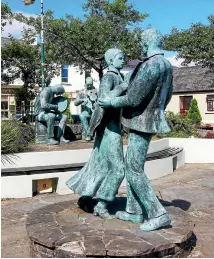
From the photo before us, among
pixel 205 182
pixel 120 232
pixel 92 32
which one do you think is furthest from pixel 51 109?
pixel 92 32

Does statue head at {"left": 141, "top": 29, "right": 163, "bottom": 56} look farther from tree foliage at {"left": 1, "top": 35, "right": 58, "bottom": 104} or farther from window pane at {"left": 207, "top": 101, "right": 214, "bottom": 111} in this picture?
window pane at {"left": 207, "top": 101, "right": 214, "bottom": 111}

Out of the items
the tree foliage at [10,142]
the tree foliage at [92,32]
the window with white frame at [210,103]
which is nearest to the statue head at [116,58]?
the tree foliage at [10,142]

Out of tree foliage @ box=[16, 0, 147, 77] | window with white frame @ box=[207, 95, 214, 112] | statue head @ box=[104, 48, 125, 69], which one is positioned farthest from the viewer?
window with white frame @ box=[207, 95, 214, 112]

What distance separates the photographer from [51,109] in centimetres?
895

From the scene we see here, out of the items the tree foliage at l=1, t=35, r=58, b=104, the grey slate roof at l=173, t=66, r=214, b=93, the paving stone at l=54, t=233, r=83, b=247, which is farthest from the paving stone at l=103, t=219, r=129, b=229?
the grey slate roof at l=173, t=66, r=214, b=93

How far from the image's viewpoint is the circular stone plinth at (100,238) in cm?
357

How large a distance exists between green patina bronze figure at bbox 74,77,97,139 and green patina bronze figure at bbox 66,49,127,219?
18.9 feet

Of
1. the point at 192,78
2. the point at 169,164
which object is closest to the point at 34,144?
the point at 169,164

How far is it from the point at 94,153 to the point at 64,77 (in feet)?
95.5

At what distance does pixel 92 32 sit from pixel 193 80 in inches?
558

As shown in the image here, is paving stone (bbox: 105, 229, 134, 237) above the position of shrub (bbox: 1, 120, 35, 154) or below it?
below

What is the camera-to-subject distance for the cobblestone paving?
4539 mm

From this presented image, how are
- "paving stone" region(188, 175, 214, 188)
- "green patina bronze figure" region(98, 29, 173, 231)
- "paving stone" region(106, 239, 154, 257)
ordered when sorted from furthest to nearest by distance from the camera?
"paving stone" region(188, 175, 214, 188), "green patina bronze figure" region(98, 29, 173, 231), "paving stone" region(106, 239, 154, 257)

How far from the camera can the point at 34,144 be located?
30.2 ft
